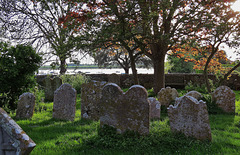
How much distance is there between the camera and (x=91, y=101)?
7.20 m

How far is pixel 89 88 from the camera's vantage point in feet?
23.7

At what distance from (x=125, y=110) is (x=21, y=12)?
56.9 ft

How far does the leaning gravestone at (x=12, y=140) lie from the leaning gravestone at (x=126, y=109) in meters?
3.05

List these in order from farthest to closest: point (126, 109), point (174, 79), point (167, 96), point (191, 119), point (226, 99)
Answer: point (174, 79)
point (167, 96)
point (226, 99)
point (126, 109)
point (191, 119)

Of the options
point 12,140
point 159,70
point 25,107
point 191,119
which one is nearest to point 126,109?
point 191,119

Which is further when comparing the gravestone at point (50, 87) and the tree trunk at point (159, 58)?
the gravestone at point (50, 87)

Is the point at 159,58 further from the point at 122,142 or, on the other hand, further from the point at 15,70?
the point at 122,142

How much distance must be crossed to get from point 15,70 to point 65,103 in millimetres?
3026

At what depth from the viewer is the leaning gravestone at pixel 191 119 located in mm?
4875

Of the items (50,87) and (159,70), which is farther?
(50,87)

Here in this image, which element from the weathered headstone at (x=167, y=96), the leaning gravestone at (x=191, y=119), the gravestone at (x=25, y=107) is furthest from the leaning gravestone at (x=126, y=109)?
the weathered headstone at (x=167, y=96)

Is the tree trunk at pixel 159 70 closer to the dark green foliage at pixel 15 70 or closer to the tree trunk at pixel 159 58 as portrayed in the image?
the tree trunk at pixel 159 58

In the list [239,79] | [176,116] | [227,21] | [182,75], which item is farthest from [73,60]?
[239,79]

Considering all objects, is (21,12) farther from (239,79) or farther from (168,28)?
(239,79)
